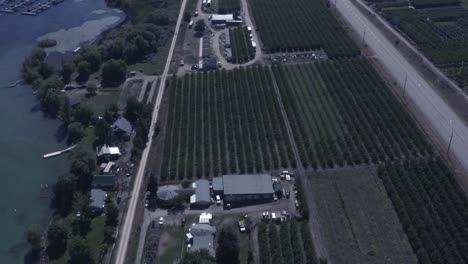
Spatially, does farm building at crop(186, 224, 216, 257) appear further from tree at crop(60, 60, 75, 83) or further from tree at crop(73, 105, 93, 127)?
tree at crop(60, 60, 75, 83)

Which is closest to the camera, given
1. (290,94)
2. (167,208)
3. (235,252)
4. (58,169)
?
(235,252)

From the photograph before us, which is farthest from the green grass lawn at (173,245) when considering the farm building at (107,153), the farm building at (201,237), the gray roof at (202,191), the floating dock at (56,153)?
the floating dock at (56,153)

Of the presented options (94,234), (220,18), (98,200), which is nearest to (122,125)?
(98,200)

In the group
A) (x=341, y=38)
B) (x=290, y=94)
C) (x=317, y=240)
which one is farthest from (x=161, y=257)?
(x=341, y=38)

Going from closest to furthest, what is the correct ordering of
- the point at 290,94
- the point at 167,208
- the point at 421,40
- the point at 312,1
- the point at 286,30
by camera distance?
1. the point at 167,208
2. the point at 290,94
3. the point at 421,40
4. the point at 286,30
5. the point at 312,1

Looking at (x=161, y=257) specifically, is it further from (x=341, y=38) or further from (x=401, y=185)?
(x=341, y=38)

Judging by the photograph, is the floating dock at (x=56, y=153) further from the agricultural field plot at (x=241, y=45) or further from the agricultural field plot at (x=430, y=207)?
the agricultural field plot at (x=430, y=207)

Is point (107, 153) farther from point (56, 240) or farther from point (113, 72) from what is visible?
point (113, 72)
